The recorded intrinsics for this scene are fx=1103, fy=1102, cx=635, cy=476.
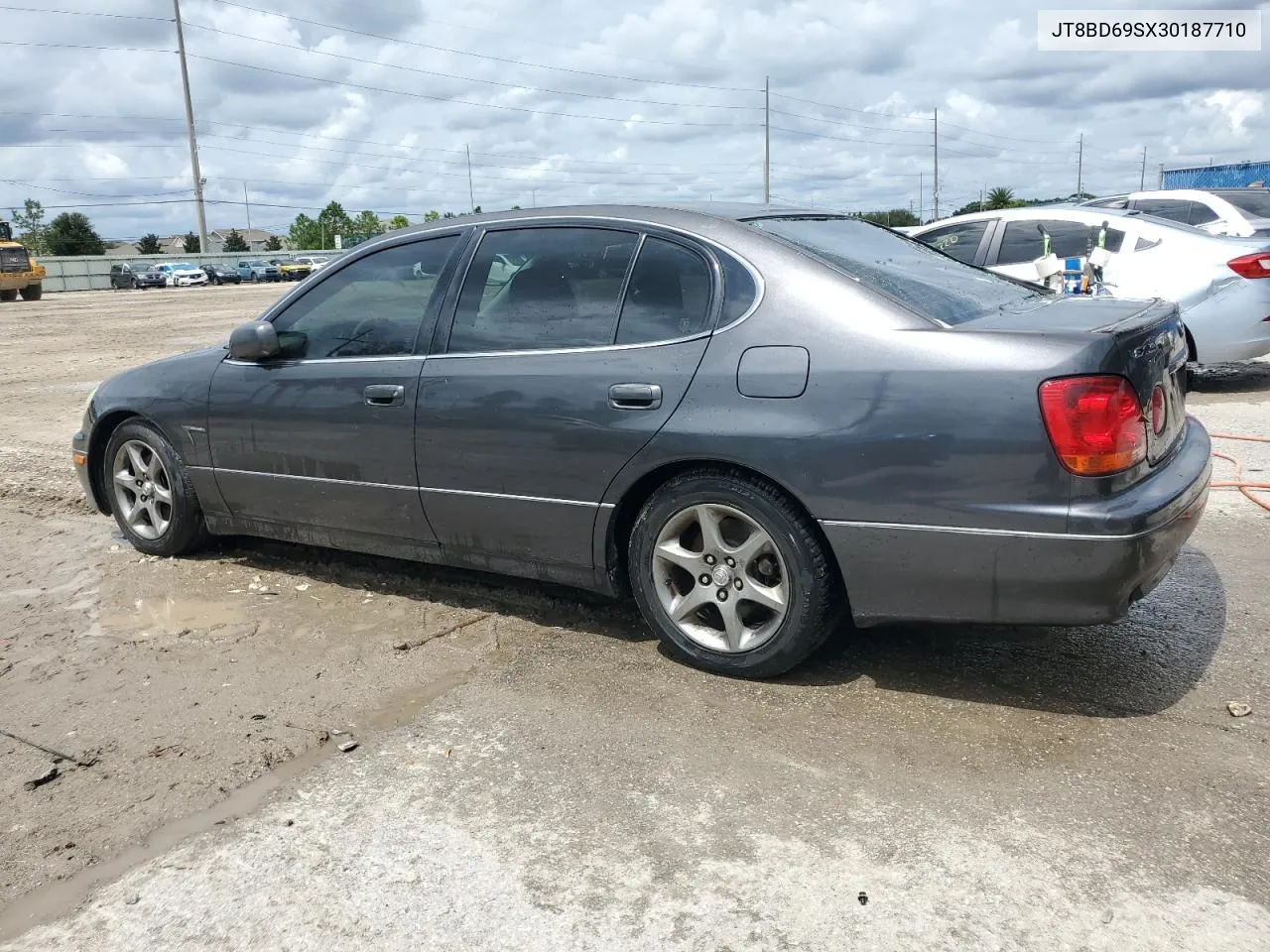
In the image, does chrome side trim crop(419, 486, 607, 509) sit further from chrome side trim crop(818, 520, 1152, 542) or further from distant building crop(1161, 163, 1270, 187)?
distant building crop(1161, 163, 1270, 187)

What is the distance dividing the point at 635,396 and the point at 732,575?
2.28 ft

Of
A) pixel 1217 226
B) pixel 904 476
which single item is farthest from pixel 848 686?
pixel 1217 226

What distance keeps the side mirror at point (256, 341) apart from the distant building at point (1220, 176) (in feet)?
137

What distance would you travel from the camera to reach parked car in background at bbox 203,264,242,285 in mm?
62594

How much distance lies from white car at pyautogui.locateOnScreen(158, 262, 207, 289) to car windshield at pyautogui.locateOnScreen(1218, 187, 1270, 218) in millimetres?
56380

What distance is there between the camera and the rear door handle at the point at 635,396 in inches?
147

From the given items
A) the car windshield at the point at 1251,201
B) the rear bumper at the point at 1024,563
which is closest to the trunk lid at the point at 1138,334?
the rear bumper at the point at 1024,563

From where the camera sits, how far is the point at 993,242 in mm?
9727

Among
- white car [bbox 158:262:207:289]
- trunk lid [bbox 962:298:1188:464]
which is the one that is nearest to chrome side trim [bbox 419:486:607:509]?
trunk lid [bbox 962:298:1188:464]

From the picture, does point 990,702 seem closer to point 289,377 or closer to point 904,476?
point 904,476

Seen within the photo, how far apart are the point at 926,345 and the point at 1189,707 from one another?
143 centimetres

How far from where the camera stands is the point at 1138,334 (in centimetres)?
337

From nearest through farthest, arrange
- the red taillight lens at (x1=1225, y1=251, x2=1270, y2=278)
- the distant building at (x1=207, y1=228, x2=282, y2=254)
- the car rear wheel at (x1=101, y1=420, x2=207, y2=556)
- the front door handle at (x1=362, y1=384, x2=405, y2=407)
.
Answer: the front door handle at (x1=362, y1=384, x2=405, y2=407) < the car rear wheel at (x1=101, y1=420, x2=207, y2=556) < the red taillight lens at (x1=1225, y1=251, x2=1270, y2=278) < the distant building at (x1=207, y1=228, x2=282, y2=254)

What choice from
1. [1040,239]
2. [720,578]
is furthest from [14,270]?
[720,578]
